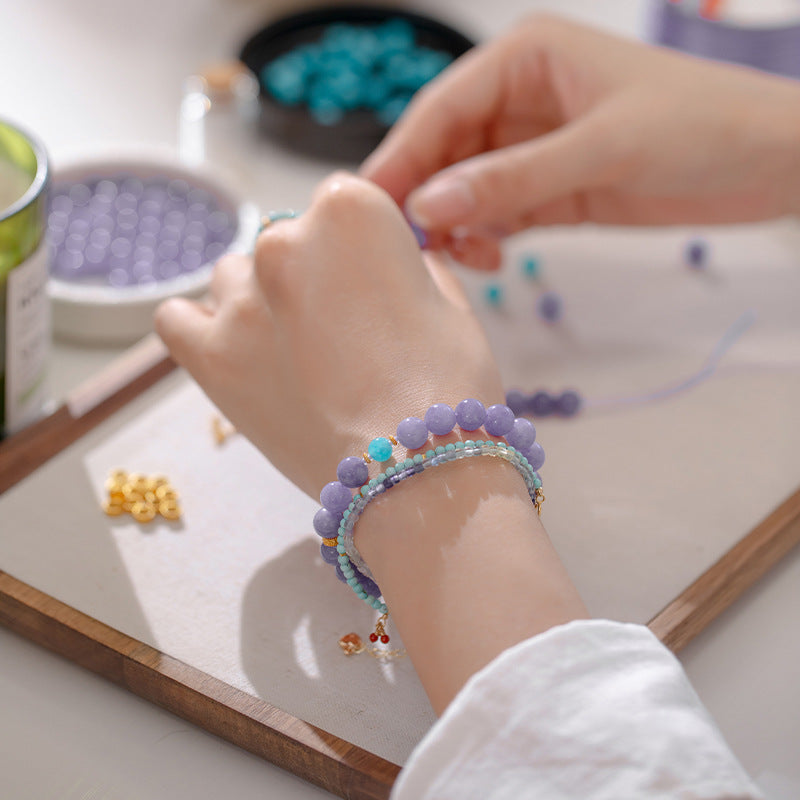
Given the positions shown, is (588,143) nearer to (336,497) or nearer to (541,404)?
(541,404)

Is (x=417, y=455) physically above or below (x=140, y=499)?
above

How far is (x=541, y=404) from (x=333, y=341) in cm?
21

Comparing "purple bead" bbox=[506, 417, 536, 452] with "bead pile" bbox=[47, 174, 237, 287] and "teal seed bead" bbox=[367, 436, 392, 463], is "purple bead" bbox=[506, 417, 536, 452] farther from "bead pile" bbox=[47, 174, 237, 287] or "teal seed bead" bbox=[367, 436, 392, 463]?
"bead pile" bbox=[47, 174, 237, 287]

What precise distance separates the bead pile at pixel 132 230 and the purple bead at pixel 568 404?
32cm

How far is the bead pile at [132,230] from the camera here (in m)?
0.80

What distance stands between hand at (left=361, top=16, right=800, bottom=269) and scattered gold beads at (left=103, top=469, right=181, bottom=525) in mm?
259

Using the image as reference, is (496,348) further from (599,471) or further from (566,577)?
(566,577)

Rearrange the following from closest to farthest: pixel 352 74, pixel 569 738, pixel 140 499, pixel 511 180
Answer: pixel 569 738 < pixel 140 499 < pixel 511 180 < pixel 352 74

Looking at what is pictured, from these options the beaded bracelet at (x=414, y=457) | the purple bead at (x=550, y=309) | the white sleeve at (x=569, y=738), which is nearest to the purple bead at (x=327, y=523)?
the beaded bracelet at (x=414, y=457)

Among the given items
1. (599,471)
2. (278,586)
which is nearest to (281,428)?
(278,586)

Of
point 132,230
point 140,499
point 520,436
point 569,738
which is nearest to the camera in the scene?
point 569,738

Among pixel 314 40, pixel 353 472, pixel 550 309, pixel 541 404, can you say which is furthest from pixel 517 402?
pixel 314 40

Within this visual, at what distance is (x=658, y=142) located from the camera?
2.37 ft

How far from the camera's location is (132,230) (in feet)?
2.72
